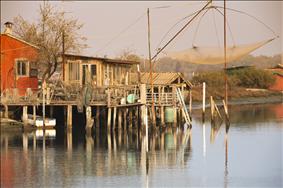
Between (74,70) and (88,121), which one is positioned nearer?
(88,121)

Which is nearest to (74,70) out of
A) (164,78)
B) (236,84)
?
(164,78)

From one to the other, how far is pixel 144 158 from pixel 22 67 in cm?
1555

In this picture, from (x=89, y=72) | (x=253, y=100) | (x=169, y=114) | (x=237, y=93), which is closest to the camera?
(x=89, y=72)

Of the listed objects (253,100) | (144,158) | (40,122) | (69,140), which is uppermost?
(253,100)

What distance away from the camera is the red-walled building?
140ft

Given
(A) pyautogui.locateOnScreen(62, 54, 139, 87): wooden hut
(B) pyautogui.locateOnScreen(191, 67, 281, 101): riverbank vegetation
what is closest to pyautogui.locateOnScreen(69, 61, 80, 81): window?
(A) pyautogui.locateOnScreen(62, 54, 139, 87): wooden hut

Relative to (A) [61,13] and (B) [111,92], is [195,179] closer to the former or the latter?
(B) [111,92]

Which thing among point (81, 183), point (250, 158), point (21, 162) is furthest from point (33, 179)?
point (250, 158)

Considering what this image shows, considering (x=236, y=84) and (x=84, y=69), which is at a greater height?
(x=84, y=69)

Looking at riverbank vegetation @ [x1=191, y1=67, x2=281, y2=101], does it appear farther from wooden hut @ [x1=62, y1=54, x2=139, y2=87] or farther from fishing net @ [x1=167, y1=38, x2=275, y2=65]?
fishing net @ [x1=167, y1=38, x2=275, y2=65]

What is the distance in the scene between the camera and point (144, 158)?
99.2 ft

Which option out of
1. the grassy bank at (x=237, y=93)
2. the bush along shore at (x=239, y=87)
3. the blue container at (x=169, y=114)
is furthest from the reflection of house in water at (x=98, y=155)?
the grassy bank at (x=237, y=93)

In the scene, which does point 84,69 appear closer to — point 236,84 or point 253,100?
point 253,100

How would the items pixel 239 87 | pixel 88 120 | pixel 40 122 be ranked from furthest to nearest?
pixel 239 87
pixel 40 122
pixel 88 120
